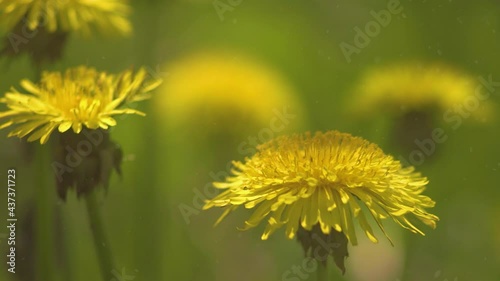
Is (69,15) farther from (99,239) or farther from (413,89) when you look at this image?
(413,89)

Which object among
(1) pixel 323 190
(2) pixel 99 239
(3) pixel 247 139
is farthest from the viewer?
(3) pixel 247 139

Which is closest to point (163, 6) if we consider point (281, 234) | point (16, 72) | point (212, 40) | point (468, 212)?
point (212, 40)

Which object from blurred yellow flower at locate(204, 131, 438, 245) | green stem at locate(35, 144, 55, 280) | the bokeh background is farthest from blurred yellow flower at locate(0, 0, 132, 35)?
blurred yellow flower at locate(204, 131, 438, 245)

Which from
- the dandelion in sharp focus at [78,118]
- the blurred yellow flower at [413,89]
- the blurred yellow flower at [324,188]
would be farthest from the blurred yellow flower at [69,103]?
the blurred yellow flower at [413,89]

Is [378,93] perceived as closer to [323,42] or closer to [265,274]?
[323,42]

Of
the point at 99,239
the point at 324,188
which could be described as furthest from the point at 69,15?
the point at 324,188

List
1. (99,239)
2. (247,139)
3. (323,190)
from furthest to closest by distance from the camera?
(247,139), (99,239), (323,190)

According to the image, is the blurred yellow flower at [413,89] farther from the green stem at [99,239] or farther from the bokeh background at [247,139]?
the green stem at [99,239]
